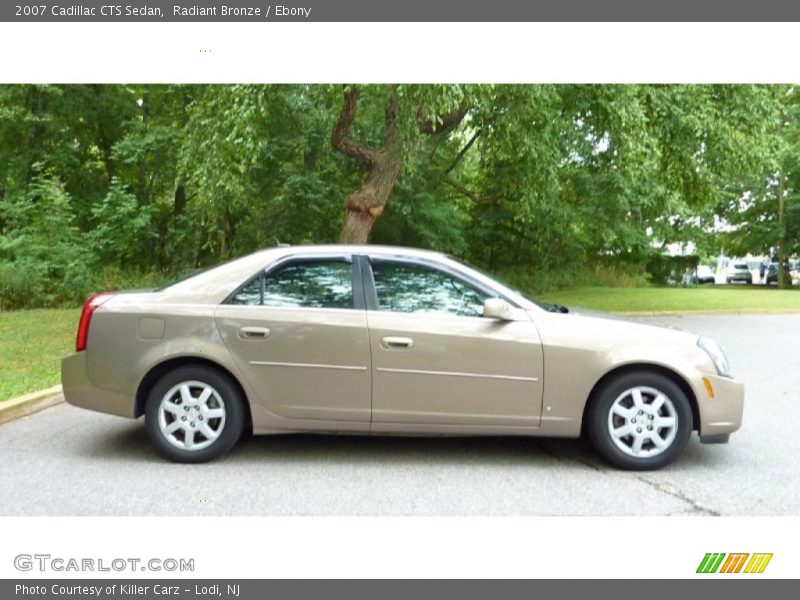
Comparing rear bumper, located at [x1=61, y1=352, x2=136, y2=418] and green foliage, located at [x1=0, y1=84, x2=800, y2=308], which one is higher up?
green foliage, located at [x1=0, y1=84, x2=800, y2=308]

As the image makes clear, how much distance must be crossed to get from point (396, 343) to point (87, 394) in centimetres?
229

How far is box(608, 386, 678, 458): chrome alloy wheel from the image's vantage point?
160 inches

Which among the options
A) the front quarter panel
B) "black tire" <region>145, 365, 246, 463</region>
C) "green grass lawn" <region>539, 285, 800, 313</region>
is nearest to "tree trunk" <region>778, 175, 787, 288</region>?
"green grass lawn" <region>539, 285, 800, 313</region>

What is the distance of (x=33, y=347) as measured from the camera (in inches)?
326

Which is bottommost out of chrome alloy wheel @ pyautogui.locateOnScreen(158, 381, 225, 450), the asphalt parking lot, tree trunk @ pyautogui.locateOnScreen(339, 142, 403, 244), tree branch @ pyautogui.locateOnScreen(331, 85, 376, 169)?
the asphalt parking lot

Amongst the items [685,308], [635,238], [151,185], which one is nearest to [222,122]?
[151,185]

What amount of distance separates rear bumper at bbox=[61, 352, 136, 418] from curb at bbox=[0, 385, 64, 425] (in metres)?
1.43

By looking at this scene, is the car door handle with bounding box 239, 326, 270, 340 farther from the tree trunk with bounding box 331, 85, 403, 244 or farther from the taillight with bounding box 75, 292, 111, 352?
the tree trunk with bounding box 331, 85, 403, 244

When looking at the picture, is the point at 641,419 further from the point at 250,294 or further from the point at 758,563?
the point at 250,294

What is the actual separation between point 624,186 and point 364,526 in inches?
610

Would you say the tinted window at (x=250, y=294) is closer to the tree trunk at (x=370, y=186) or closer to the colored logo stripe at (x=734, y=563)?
the colored logo stripe at (x=734, y=563)

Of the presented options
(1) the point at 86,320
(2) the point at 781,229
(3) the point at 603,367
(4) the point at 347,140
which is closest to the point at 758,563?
(3) the point at 603,367

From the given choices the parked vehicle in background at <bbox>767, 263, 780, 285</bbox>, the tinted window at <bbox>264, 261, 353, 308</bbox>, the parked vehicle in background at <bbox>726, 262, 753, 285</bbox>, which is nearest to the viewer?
the tinted window at <bbox>264, 261, 353, 308</bbox>

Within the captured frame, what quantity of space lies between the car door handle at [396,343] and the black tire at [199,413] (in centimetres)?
112
